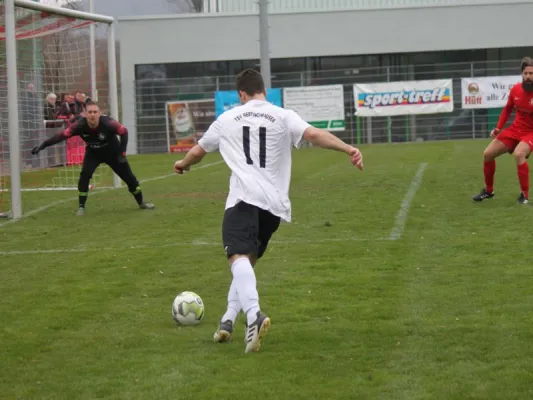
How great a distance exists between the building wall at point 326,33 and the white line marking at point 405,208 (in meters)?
19.0

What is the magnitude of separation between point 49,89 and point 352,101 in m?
16.6

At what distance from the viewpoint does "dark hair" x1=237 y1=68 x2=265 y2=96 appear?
6941mm

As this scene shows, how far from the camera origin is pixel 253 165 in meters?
6.90

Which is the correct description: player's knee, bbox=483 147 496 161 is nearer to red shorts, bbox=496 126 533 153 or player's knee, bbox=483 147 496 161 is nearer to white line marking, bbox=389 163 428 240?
red shorts, bbox=496 126 533 153

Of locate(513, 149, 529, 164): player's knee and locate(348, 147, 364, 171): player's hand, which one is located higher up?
locate(348, 147, 364, 171): player's hand

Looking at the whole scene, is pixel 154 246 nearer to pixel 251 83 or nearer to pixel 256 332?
pixel 251 83

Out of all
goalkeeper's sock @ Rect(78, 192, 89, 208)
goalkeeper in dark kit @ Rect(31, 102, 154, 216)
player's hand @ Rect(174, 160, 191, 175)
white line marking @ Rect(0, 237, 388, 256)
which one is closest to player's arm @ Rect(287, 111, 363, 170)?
player's hand @ Rect(174, 160, 191, 175)

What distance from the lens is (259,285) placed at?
348 inches

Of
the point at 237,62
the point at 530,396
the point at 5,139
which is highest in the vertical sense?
the point at 237,62

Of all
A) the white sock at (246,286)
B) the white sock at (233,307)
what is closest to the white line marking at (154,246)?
the white sock at (233,307)

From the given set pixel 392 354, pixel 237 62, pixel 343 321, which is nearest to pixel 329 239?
pixel 343 321

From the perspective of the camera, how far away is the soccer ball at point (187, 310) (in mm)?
7414

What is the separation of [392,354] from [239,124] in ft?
5.97

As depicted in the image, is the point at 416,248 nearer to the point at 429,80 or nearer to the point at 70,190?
the point at 70,190
